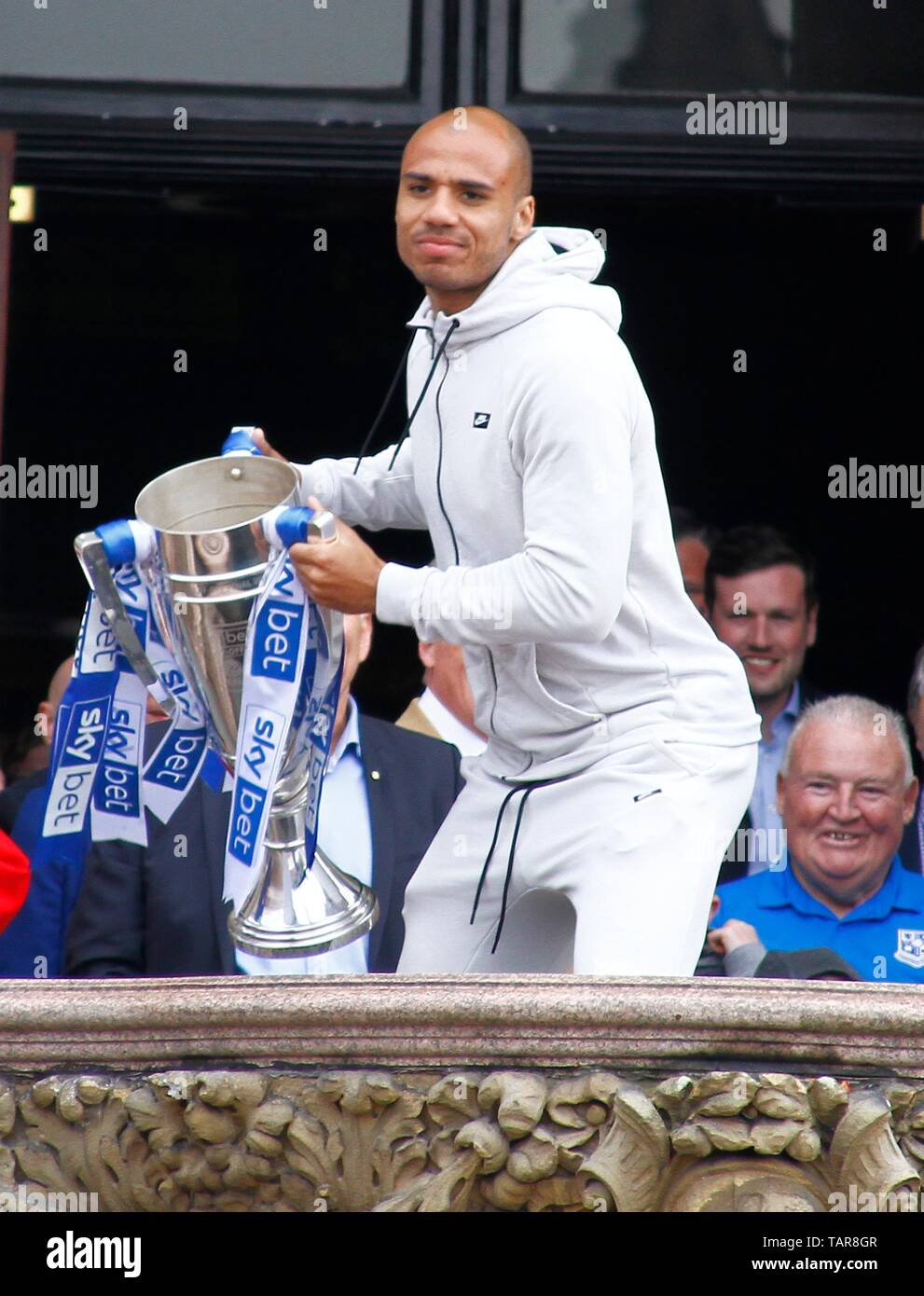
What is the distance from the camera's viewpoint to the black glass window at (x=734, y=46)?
609 cm

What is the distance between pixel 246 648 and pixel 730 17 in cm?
263

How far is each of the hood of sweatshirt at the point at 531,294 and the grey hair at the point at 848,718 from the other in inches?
56.9

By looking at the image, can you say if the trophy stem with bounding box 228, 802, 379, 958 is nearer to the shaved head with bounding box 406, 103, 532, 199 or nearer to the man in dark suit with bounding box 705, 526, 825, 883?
the shaved head with bounding box 406, 103, 532, 199

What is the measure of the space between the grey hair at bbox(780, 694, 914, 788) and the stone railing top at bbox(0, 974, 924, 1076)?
1.65m

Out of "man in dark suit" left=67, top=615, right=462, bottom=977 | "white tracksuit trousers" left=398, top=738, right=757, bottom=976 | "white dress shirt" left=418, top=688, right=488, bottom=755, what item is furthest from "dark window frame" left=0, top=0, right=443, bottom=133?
"white tracksuit trousers" left=398, top=738, right=757, bottom=976

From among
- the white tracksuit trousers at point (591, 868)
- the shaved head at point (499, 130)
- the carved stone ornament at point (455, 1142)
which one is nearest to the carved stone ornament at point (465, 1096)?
the carved stone ornament at point (455, 1142)

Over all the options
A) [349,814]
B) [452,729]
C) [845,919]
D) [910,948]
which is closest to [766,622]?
[452,729]

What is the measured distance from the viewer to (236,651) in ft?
13.8

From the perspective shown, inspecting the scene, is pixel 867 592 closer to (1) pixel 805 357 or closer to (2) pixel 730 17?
(1) pixel 805 357

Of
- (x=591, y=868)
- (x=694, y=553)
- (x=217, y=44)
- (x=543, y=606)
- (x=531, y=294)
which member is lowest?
(x=591, y=868)

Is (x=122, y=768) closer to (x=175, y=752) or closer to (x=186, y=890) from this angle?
(x=175, y=752)

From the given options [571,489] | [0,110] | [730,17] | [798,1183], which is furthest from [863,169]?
[798,1183]

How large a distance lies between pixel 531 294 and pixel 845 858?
5.42 ft

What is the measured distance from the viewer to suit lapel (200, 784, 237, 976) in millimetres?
4902
